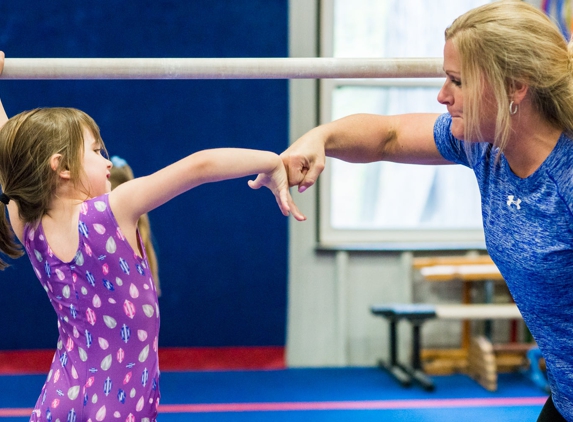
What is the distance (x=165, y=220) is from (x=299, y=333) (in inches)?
40.6

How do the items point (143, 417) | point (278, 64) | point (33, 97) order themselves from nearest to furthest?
point (143, 417) → point (278, 64) → point (33, 97)

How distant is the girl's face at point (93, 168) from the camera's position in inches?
57.5

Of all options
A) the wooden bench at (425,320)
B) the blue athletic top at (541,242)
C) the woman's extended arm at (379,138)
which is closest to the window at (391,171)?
the wooden bench at (425,320)

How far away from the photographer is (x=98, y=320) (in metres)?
1.43

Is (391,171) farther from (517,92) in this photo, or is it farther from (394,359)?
(517,92)

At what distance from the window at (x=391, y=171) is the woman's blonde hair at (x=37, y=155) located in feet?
8.73

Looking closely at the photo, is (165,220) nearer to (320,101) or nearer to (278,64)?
(320,101)

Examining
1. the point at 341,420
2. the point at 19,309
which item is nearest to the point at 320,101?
the point at 341,420

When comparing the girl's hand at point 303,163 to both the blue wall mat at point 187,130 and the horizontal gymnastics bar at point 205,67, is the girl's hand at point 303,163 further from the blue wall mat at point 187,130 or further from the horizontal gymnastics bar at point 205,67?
the blue wall mat at point 187,130

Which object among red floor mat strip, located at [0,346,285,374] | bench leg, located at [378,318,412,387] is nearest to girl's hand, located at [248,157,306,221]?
bench leg, located at [378,318,412,387]

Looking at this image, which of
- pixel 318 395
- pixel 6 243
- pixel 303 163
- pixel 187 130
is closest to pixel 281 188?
pixel 303 163

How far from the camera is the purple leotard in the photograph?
1399 mm

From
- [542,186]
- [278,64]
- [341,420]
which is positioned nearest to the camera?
[542,186]

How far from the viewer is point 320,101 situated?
157 inches
